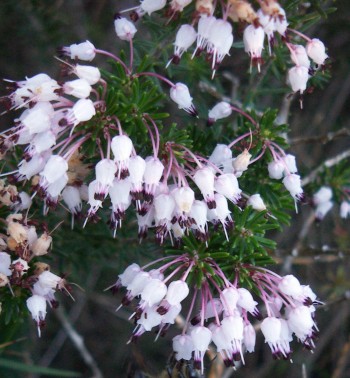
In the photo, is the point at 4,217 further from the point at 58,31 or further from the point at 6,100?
the point at 58,31

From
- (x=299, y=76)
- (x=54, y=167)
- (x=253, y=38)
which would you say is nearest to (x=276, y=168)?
(x=299, y=76)

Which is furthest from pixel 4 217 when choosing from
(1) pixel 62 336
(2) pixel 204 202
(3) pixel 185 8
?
(1) pixel 62 336

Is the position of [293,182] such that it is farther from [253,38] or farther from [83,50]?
[83,50]

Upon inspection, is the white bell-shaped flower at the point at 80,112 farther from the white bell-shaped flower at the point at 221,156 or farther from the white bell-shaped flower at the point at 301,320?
the white bell-shaped flower at the point at 301,320

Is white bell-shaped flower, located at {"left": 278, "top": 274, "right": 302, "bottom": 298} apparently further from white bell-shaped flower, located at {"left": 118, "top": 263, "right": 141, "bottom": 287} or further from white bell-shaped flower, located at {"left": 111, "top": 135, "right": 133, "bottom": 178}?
white bell-shaped flower, located at {"left": 111, "top": 135, "right": 133, "bottom": 178}

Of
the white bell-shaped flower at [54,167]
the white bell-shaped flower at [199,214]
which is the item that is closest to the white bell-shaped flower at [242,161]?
the white bell-shaped flower at [199,214]
